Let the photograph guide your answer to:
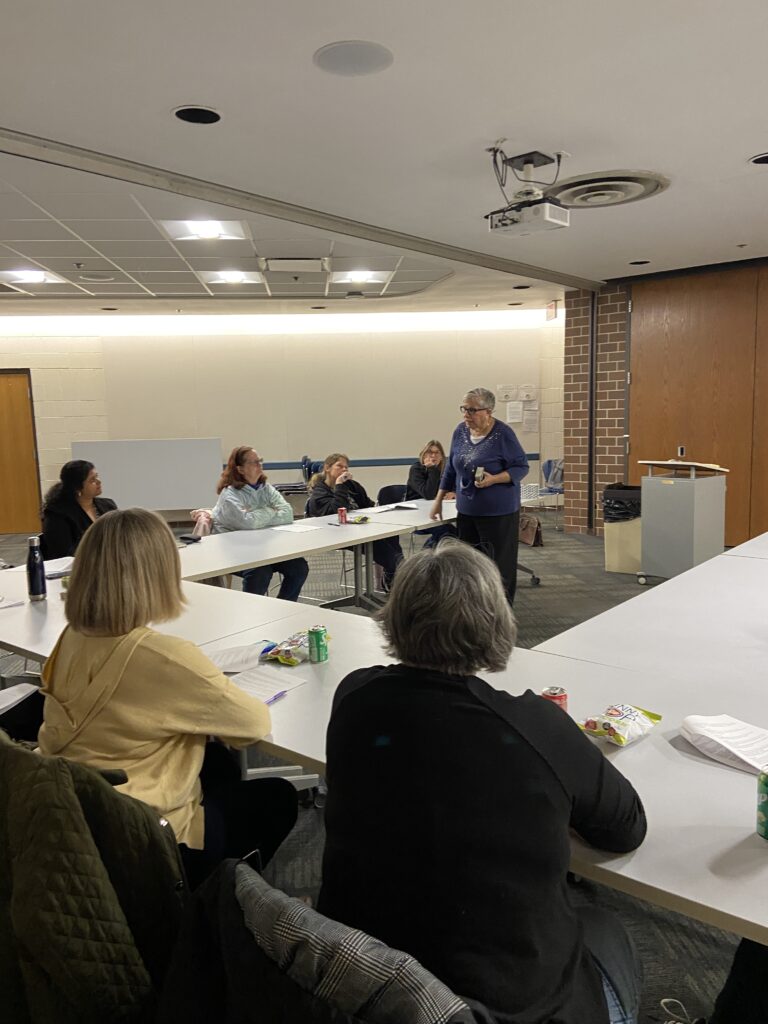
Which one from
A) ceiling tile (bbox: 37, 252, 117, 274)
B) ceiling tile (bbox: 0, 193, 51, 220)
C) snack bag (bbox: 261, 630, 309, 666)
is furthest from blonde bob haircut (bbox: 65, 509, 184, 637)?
ceiling tile (bbox: 37, 252, 117, 274)

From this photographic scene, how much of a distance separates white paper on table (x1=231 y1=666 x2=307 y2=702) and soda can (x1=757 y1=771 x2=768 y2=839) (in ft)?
3.77

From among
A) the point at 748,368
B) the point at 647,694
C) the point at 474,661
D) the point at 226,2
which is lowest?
the point at 647,694

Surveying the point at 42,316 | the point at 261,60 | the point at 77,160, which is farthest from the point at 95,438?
the point at 261,60

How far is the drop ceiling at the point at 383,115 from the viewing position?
2408mm

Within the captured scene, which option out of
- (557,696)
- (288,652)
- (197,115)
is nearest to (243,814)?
(288,652)

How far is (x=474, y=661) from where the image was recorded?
1.20 m

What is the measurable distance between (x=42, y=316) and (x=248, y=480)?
19.2 feet

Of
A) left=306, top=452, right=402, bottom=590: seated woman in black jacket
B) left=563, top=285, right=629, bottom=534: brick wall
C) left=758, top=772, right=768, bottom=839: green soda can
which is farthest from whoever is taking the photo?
left=563, top=285, right=629, bottom=534: brick wall

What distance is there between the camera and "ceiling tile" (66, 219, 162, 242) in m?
4.73

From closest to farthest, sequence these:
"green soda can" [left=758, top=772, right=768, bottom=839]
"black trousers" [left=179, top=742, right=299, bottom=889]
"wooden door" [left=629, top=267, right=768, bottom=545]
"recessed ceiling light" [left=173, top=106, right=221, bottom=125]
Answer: "green soda can" [left=758, top=772, right=768, bottom=839], "black trousers" [left=179, top=742, right=299, bottom=889], "recessed ceiling light" [left=173, top=106, right=221, bottom=125], "wooden door" [left=629, top=267, right=768, bottom=545]

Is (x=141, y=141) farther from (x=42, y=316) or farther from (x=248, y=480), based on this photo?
(x=42, y=316)

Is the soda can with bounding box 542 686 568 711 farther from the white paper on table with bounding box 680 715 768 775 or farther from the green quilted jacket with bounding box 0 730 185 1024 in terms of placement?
the green quilted jacket with bounding box 0 730 185 1024

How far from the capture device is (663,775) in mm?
1432

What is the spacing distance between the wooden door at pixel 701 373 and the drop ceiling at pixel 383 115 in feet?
3.52
